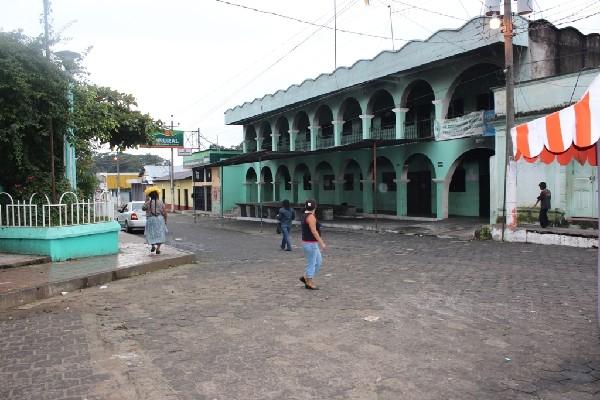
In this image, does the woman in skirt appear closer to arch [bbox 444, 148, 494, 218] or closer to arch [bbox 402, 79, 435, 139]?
arch [bbox 444, 148, 494, 218]

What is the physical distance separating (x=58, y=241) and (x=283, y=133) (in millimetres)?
26404

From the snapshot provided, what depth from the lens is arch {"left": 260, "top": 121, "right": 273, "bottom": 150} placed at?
3639 cm

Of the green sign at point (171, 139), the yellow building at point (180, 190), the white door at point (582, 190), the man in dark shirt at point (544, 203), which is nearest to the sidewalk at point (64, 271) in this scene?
the man in dark shirt at point (544, 203)

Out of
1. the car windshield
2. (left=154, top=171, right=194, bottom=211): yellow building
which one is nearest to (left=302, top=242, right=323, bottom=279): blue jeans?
the car windshield

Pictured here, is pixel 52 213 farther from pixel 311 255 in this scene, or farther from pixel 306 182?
pixel 306 182

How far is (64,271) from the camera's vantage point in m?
9.08

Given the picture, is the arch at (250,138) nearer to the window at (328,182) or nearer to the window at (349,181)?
the window at (328,182)

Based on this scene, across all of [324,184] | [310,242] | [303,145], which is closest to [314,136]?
[303,145]

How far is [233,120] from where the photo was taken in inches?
1486

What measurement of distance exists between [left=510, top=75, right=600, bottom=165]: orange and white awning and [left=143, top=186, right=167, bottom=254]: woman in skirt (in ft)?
26.0

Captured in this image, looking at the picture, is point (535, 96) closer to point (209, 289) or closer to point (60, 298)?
point (209, 289)

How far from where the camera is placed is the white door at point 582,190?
1423 centimetres

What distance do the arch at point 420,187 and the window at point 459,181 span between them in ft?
3.63

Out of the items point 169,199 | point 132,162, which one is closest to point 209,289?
point 169,199
